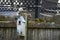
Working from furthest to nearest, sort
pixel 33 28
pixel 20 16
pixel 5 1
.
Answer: pixel 5 1
pixel 33 28
pixel 20 16

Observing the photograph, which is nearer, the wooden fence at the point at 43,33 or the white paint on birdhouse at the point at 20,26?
the white paint on birdhouse at the point at 20,26

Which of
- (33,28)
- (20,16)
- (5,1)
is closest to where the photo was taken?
(20,16)

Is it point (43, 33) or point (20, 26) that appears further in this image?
point (43, 33)

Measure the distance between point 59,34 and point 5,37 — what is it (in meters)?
1.07

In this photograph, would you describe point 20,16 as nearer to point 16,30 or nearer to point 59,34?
point 16,30

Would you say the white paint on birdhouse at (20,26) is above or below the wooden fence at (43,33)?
above

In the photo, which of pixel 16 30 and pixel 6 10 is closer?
pixel 16 30

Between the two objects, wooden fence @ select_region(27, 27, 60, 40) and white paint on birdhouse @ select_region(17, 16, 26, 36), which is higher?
white paint on birdhouse @ select_region(17, 16, 26, 36)

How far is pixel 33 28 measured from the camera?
4016 mm

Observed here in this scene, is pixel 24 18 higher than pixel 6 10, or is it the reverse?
pixel 24 18

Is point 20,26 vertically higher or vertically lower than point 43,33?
higher

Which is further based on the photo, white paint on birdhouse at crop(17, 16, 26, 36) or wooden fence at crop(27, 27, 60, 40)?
wooden fence at crop(27, 27, 60, 40)

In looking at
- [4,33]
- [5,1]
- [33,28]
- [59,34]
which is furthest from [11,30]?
[5,1]

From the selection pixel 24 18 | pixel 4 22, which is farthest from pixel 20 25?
pixel 4 22
